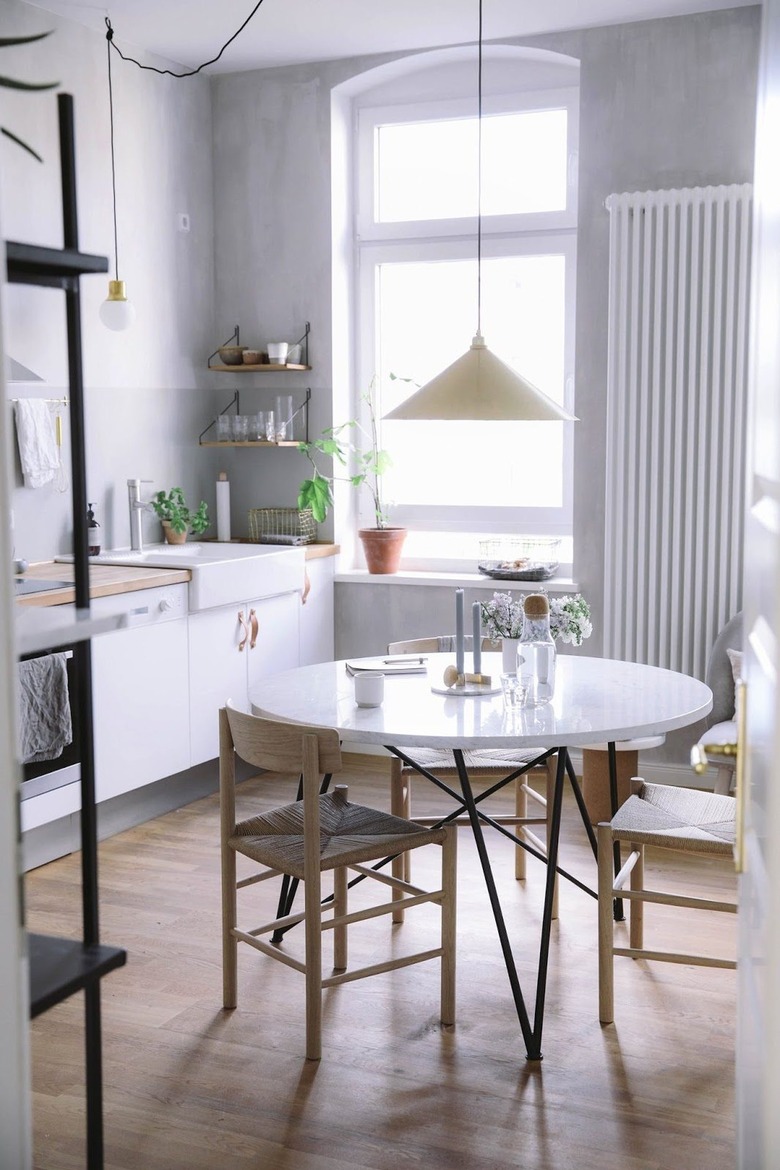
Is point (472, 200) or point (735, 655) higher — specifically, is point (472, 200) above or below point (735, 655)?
above

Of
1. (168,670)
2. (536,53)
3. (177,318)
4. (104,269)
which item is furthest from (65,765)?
(536,53)

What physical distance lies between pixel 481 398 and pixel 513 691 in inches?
29.9

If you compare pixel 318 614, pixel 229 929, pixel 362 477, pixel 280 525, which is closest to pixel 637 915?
pixel 229 929

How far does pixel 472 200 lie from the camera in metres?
5.20

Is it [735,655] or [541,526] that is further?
[541,526]

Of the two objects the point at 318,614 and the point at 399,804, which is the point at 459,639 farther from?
the point at 318,614

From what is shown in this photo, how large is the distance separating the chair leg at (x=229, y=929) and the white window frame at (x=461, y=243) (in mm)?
2692

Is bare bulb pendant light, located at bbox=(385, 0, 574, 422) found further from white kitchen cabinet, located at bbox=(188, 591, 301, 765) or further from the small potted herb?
the small potted herb

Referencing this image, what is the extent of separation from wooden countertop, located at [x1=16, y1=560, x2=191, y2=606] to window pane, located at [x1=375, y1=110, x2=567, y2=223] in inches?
83.8

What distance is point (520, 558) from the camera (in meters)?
5.09

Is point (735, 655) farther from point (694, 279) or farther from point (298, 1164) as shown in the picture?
point (298, 1164)

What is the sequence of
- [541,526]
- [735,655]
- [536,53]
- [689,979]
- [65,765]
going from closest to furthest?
[689,979] → [65,765] → [735,655] → [536,53] → [541,526]

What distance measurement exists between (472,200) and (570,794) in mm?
2571

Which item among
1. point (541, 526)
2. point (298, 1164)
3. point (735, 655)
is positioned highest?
point (541, 526)
